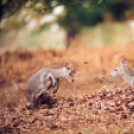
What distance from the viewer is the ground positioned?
2.89 m

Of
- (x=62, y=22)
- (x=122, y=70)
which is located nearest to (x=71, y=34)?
(x=62, y=22)

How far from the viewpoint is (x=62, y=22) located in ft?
13.7

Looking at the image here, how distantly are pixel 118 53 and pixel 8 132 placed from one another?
2.41m

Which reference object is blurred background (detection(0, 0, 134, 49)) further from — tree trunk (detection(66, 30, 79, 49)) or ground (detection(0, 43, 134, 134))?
ground (detection(0, 43, 134, 134))

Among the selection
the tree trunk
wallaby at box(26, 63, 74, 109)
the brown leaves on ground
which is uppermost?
the tree trunk

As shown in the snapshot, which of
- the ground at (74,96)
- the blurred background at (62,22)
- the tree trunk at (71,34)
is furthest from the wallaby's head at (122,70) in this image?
the tree trunk at (71,34)

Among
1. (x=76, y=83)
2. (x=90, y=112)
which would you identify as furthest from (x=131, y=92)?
(x=76, y=83)

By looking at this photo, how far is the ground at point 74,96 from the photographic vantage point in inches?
114

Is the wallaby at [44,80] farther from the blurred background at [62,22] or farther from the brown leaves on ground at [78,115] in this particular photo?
the blurred background at [62,22]

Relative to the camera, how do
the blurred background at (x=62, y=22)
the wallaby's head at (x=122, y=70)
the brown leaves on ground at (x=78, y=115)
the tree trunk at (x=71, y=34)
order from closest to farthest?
the brown leaves on ground at (x=78, y=115)
the wallaby's head at (x=122, y=70)
the blurred background at (x=62, y=22)
the tree trunk at (x=71, y=34)

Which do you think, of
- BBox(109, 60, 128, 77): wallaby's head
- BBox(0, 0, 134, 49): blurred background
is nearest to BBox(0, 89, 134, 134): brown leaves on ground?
BBox(109, 60, 128, 77): wallaby's head

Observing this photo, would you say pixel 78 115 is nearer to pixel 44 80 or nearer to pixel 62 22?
pixel 44 80

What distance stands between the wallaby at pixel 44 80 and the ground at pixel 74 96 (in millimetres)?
192

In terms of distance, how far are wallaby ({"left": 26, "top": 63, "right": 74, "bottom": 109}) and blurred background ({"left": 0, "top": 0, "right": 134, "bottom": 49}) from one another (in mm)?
1011
